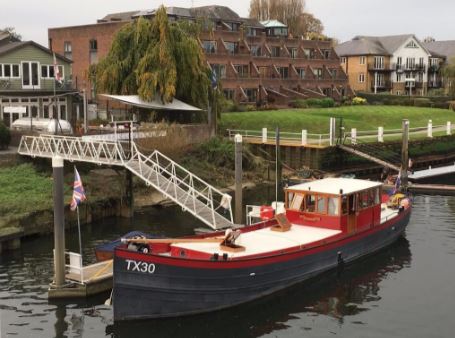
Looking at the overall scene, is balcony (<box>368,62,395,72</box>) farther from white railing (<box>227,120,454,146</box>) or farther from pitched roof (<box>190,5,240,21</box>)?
white railing (<box>227,120,454,146</box>)

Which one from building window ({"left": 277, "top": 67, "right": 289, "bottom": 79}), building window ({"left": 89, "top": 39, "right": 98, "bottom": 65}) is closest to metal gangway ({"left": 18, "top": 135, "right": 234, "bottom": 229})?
building window ({"left": 89, "top": 39, "right": 98, "bottom": 65})

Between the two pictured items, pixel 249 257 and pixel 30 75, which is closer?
pixel 249 257

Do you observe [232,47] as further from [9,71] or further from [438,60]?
[438,60]

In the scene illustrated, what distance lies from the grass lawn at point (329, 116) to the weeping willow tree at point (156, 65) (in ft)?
27.4

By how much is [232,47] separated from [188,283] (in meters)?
57.7

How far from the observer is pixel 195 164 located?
147 ft

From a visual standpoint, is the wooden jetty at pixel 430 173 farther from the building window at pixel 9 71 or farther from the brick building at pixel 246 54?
the building window at pixel 9 71

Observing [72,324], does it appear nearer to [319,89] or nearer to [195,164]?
[195,164]

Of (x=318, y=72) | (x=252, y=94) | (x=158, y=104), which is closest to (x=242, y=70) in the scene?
(x=252, y=94)

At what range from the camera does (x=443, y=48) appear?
117 meters

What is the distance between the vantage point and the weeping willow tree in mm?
46500

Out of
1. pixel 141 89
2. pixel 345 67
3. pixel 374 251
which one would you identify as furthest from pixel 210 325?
pixel 345 67

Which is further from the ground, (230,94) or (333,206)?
(230,94)

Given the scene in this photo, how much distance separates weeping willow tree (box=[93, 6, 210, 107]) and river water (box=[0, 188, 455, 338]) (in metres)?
18.5
